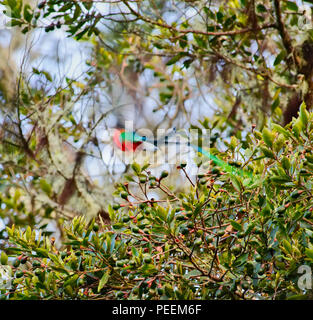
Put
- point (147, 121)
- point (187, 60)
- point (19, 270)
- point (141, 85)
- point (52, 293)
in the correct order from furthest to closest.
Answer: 1. point (141, 85)
2. point (187, 60)
3. point (147, 121)
4. point (19, 270)
5. point (52, 293)

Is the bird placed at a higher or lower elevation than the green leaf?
higher

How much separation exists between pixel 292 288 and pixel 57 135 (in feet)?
6.07

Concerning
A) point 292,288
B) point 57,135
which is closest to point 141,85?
point 57,135

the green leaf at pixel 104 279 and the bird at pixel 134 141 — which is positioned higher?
the bird at pixel 134 141

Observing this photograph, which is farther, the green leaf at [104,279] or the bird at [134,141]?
the bird at [134,141]

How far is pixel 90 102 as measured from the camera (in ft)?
8.59

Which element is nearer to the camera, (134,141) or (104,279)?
(104,279)

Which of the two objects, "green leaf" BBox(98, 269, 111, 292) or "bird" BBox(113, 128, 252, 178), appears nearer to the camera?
"green leaf" BBox(98, 269, 111, 292)

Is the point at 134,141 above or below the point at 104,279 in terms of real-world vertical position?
above
